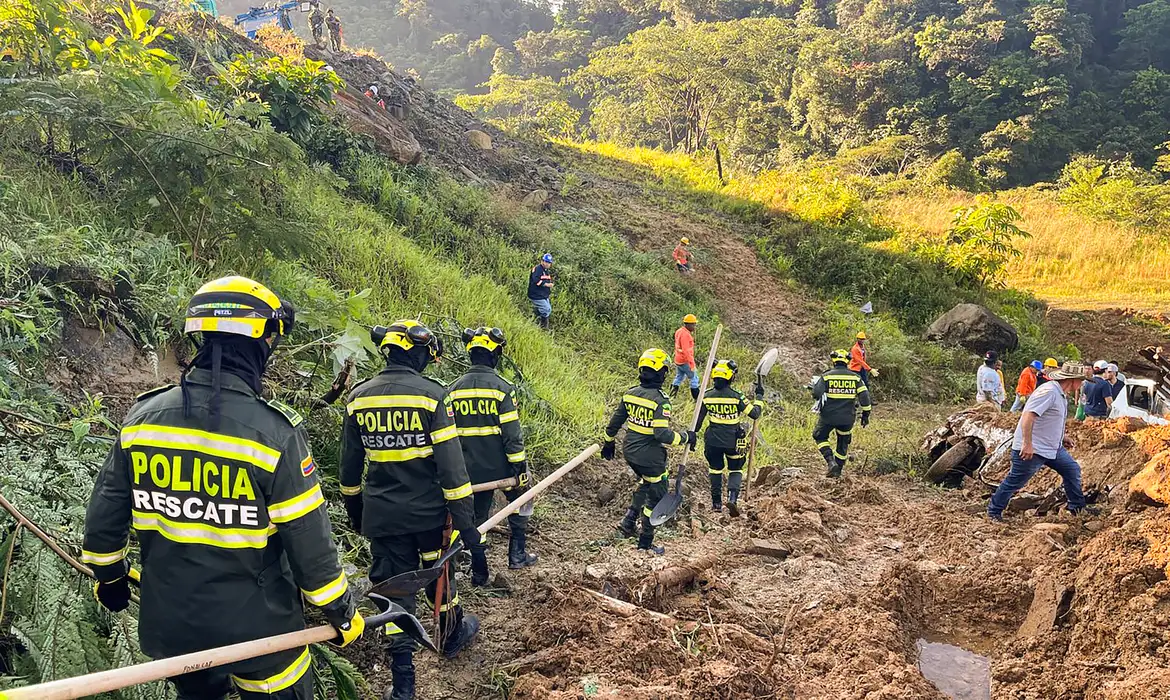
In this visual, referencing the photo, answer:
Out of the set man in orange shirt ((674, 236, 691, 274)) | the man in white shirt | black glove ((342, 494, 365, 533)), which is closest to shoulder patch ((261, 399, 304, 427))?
black glove ((342, 494, 365, 533))

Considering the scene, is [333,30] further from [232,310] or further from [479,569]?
[232,310]

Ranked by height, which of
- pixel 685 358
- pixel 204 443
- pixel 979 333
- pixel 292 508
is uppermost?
pixel 204 443

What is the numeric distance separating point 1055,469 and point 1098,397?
17.1 ft

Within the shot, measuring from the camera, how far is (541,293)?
1128 centimetres

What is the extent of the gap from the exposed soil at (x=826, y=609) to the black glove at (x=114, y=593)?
1706 mm

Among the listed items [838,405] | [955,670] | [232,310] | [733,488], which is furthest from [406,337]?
[838,405]

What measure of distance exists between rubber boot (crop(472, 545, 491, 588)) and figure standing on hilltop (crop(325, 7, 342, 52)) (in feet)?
61.6

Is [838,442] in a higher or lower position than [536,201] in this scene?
lower

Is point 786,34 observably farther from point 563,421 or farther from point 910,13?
point 563,421

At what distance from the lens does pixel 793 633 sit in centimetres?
425

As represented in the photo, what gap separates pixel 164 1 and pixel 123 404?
32.2 ft

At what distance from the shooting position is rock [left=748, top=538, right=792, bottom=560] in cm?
562

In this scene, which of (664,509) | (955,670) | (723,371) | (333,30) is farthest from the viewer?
(333,30)

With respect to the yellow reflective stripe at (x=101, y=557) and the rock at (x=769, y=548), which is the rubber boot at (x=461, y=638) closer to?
the yellow reflective stripe at (x=101, y=557)
